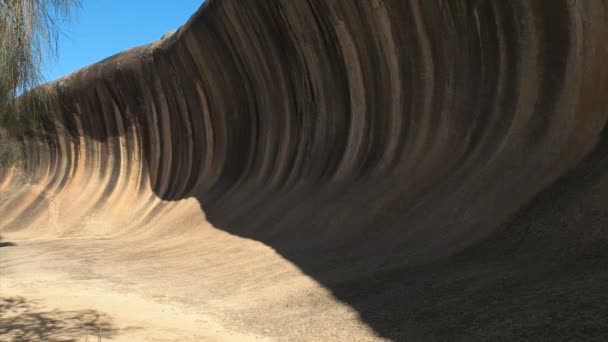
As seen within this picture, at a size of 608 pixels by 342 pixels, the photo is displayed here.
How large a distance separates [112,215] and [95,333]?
30.3 ft

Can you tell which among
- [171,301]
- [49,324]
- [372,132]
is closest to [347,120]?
[372,132]

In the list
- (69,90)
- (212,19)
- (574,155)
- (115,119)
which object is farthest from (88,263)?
(69,90)

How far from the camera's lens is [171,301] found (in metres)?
4.97

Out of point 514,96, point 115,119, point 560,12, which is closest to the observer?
point 560,12

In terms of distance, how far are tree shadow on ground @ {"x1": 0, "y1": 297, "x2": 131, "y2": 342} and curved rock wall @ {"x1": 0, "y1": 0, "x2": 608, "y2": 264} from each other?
2322 mm

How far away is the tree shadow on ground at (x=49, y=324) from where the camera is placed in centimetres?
364

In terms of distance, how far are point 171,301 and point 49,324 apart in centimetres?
112

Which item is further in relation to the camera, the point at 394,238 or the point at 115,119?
the point at 115,119

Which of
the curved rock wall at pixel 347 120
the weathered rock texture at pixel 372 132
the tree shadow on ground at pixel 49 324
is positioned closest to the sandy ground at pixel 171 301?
the tree shadow on ground at pixel 49 324

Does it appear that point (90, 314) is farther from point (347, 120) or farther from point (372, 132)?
point (347, 120)

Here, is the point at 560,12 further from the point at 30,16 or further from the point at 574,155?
the point at 30,16

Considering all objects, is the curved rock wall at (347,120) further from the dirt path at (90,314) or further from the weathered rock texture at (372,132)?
the dirt path at (90,314)

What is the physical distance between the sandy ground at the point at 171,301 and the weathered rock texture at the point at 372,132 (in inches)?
11.5

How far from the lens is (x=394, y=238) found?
573 cm
